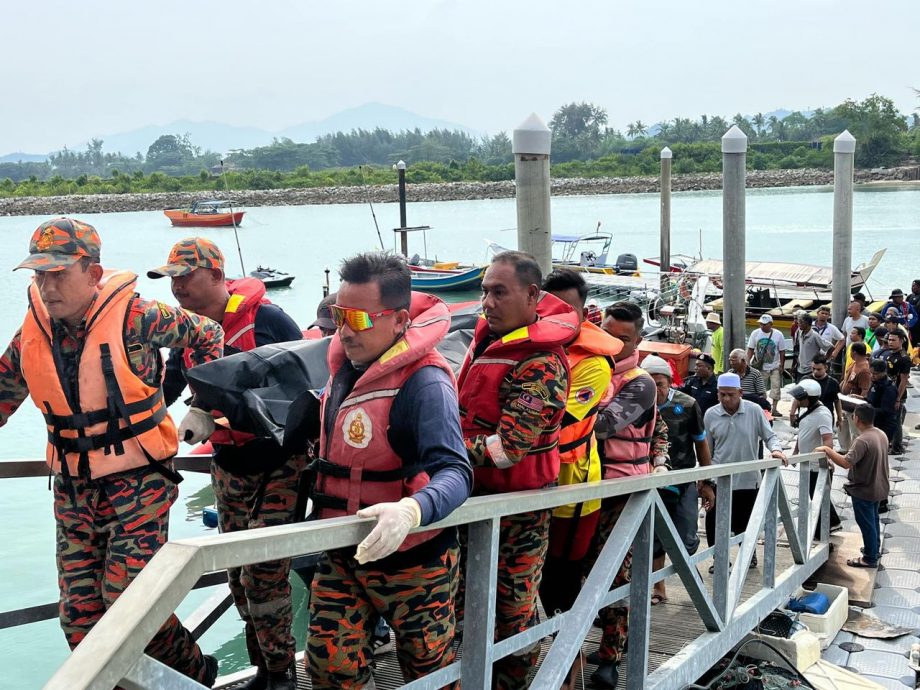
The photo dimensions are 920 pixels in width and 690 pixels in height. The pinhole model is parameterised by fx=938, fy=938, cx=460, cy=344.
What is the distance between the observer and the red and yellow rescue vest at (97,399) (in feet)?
9.64

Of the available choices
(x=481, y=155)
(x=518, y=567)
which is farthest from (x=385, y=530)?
(x=481, y=155)

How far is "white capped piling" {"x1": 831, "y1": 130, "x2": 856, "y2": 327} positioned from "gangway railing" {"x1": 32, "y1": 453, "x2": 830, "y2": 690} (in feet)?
30.0

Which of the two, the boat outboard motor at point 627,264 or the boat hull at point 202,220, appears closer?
the boat outboard motor at point 627,264

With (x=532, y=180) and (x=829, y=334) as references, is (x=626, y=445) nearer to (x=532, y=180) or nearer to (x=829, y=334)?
(x=532, y=180)

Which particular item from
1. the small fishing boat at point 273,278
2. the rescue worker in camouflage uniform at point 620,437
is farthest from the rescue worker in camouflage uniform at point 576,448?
the small fishing boat at point 273,278

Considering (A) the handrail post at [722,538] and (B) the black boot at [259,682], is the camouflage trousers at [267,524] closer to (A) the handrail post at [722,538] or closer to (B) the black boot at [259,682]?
(B) the black boot at [259,682]

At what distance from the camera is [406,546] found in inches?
94.5

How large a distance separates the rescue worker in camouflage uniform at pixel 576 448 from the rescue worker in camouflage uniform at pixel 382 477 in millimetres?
863

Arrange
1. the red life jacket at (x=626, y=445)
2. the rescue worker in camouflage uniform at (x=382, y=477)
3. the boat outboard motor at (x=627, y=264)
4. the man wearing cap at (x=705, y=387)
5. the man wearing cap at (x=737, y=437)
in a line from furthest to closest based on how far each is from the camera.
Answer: the boat outboard motor at (x=627, y=264)
the man wearing cap at (x=705, y=387)
the man wearing cap at (x=737, y=437)
the red life jacket at (x=626, y=445)
the rescue worker in camouflage uniform at (x=382, y=477)

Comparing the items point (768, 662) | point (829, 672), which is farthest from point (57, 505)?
point (829, 672)

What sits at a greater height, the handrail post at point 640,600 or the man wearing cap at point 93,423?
the man wearing cap at point 93,423

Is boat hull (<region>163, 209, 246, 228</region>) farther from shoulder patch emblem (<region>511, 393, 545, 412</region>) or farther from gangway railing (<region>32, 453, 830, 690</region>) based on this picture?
shoulder patch emblem (<region>511, 393, 545, 412</region>)

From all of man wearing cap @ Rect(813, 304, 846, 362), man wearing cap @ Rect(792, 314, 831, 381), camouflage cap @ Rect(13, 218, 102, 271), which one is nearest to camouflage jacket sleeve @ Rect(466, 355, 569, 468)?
camouflage cap @ Rect(13, 218, 102, 271)

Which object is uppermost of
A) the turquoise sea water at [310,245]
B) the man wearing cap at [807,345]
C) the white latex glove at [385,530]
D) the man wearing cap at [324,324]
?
the man wearing cap at [324,324]
